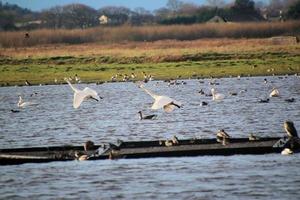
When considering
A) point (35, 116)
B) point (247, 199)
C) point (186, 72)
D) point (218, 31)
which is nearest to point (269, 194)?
point (247, 199)

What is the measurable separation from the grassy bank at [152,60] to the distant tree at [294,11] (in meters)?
13.0

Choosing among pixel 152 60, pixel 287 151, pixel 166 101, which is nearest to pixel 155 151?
pixel 287 151

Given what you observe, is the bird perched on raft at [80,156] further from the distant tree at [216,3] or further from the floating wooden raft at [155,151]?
the distant tree at [216,3]

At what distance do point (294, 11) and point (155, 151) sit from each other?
59.5 metres

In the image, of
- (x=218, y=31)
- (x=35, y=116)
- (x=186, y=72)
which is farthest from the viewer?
(x=218, y=31)

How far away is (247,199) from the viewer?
16.8m

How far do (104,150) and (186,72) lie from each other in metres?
33.5

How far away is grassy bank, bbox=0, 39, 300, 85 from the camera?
2212 inches

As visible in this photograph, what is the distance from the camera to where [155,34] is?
7069cm

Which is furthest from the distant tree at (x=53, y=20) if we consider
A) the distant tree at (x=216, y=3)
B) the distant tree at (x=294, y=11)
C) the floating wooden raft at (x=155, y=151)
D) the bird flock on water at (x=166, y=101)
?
the floating wooden raft at (x=155, y=151)

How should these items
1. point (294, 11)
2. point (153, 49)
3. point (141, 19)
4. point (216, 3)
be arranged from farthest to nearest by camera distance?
point (216, 3) → point (141, 19) → point (294, 11) → point (153, 49)

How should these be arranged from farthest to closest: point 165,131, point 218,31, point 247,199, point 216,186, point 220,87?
1. point 218,31
2. point 220,87
3. point 165,131
4. point 216,186
5. point 247,199

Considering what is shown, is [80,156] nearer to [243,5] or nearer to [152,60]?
[152,60]

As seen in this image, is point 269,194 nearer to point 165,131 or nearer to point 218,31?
point 165,131
